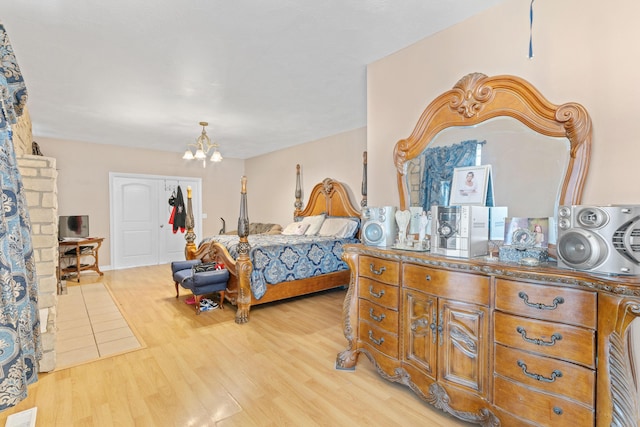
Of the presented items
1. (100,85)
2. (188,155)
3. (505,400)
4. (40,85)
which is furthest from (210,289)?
(505,400)

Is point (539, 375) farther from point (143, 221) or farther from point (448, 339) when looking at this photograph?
point (143, 221)

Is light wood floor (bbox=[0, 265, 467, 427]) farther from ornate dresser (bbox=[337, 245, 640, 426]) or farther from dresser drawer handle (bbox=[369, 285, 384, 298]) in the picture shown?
dresser drawer handle (bbox=[369, 285, 384, 298])

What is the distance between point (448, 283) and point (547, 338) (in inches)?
19.6

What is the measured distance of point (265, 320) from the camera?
3.42 m

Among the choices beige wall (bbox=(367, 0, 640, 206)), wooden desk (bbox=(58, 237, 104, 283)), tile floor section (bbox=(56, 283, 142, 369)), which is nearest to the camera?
beige wall (bbox=(367, 0, 640, 206))

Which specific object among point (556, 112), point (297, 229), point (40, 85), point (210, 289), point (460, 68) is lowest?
point (210, 289)

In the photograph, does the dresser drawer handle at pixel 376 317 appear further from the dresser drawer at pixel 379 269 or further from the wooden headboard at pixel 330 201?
the wooden headboard at pixel 330 201

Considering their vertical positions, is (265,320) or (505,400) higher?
(505,400)

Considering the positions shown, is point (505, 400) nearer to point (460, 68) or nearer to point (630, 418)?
point (630, 418)

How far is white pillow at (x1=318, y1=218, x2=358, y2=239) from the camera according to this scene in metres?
4.62

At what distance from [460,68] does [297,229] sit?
3664 millimetres

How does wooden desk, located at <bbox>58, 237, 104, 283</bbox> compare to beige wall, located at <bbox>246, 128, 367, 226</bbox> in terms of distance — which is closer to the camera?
beige wall, located at <bbox>246, 128, 367, 226</bbox>

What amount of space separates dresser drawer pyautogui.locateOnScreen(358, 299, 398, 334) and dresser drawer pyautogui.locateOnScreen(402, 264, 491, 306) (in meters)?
0.25

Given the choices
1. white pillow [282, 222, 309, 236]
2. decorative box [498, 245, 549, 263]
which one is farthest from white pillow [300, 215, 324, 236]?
decorative box [498, 245, 549, 263]
